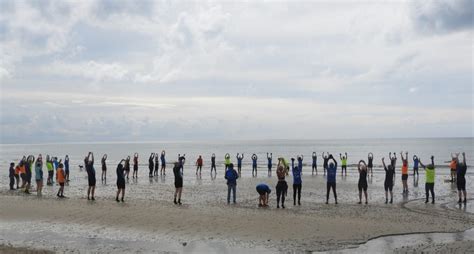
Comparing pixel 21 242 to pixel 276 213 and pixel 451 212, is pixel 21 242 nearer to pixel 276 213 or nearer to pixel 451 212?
pixel 276 213

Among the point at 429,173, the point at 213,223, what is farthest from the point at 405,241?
the point at 429,173

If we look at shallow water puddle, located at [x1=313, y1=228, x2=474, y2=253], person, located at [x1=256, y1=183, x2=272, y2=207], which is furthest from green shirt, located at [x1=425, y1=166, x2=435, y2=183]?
person, located at [x1=256, y1=183, x2=272, y2=207]

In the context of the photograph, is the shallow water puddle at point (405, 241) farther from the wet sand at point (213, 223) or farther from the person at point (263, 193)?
the person at point (263, 193)

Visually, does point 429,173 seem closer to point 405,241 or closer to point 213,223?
point 405,241

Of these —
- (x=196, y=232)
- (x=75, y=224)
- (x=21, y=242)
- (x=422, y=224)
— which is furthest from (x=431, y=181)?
(x=21, y=242)

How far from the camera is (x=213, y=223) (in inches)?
537

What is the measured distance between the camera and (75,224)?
44.9 ft

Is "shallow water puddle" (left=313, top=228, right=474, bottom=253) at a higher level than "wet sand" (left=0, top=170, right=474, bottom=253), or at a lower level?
lower

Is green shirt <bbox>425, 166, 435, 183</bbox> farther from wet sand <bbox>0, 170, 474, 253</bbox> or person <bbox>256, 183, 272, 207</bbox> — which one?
person <bbox>256, 183, 272, 207</bbox>

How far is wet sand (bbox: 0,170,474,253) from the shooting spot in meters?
11.3

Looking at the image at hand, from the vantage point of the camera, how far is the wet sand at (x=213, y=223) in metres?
11.3

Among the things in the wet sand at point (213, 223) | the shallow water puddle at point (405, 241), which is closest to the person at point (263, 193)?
the wet sand at point (213, 223)

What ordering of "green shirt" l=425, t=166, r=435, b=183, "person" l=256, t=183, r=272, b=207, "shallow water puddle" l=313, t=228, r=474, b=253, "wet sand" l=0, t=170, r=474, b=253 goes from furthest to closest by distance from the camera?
1. "green shirt" l=425, t=166, r=435, b=183
2. "person" l=256, t=183, r=272, b=207
3. "wet sand" l=0, t=170, r=474, b=253
4. "shallow water puddle" l=313, t=228, r=474, b=253

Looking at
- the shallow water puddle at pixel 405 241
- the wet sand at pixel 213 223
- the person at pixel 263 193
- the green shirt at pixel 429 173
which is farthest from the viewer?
the green shirt at pixel 429 173
